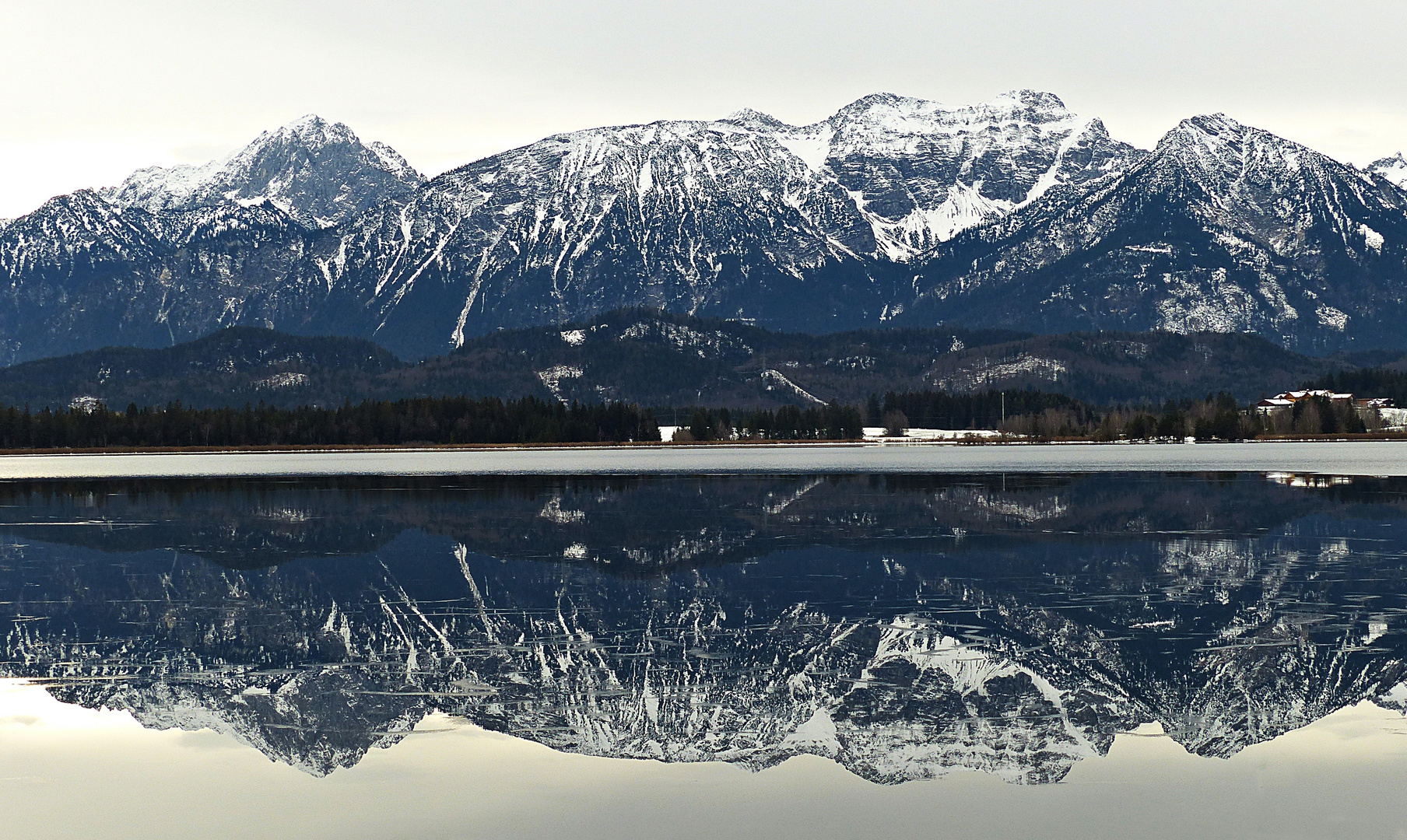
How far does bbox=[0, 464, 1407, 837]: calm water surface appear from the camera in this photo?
20.6 metres

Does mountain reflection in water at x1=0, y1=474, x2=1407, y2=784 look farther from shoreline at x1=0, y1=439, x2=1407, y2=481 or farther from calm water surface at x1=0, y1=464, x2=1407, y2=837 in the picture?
shoreline at x1=0, y1=439, x2=1407, y2=481

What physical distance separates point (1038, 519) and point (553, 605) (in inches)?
1283

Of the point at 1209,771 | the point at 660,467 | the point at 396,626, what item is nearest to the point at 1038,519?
the point at 396,626

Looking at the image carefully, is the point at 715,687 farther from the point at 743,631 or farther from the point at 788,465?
the point at 788,465

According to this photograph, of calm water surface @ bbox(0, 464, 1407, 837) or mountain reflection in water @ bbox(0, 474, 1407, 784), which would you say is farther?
mountain reflection in water @ bbox(0, 474, 1407, 784)

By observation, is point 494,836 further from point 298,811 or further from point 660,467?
point 660,467

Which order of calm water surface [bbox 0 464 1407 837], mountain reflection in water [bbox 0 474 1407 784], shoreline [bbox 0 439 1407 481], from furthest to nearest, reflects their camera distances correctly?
shoreline [bbox 0 439 1407 481]
mountain reflection in water [bbox 0 474 1407 784]
calm water surface [bbox 0 464 1407 837]

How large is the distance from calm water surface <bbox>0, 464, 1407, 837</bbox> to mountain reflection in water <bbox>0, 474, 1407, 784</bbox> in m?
0.13

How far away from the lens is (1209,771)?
22000mm

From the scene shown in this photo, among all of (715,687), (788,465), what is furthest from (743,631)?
(788,465)

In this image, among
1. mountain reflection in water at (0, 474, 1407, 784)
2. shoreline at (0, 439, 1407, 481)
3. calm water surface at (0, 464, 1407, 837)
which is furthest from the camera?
shoreline at (0, 439, 1407, 481)

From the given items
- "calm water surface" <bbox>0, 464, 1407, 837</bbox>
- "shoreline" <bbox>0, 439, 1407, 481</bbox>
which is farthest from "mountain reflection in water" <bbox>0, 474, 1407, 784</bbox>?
"shoreline" <bbox>0, 439, 1407, 481</bbox>

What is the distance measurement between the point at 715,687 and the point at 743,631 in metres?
6.29

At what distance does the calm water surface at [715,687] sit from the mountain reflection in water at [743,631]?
127mm
